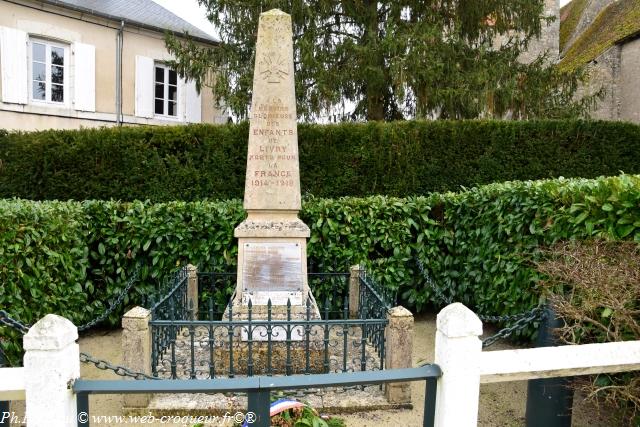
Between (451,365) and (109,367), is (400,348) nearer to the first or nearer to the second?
(451,365)

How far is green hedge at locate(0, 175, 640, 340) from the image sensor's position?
4.50m

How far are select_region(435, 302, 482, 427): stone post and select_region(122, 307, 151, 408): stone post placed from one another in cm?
257

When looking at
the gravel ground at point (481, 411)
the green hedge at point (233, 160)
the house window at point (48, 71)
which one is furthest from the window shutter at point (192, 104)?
the gravel ground at point (481, 411)

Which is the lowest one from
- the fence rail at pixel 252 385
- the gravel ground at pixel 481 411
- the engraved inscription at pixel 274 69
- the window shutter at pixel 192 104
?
the gravel ground at pixel 481 411

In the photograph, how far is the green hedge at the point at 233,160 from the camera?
7465mm

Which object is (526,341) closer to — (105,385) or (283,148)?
(283,148)

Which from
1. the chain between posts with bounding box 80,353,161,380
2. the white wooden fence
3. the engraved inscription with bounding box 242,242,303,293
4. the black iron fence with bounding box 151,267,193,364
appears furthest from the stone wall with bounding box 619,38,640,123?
the chain between posts with bounding box 80,353,161,380

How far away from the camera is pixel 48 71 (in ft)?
35.8

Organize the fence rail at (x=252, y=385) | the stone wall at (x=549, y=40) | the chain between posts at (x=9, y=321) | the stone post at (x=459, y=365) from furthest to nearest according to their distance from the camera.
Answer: the stone wall at (x=549, y=40)
the chain between posts at (x=9, y=321)
the stone post at (x=459, y=365)
the fence rail at (x=252, y=385)

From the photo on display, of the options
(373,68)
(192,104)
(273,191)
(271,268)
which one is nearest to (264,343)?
(271,268)

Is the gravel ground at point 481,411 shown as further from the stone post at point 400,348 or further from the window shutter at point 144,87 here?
the window shutter at point 144,87

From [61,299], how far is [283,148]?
2.95 m

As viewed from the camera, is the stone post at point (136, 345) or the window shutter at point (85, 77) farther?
the window shutter at point (85, 77)

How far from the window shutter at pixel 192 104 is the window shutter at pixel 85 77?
2.49 meters
